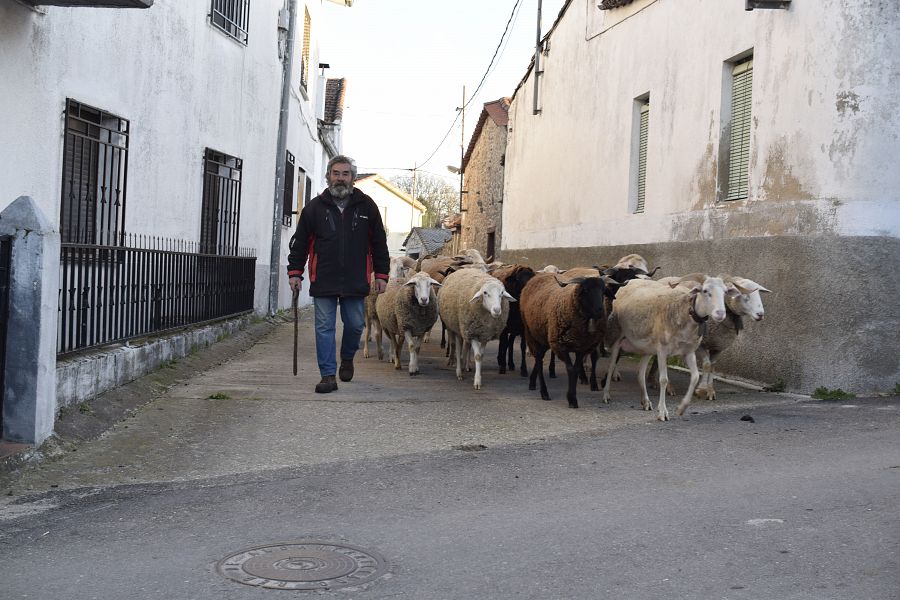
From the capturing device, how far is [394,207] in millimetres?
80188

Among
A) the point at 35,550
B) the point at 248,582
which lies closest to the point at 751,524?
the point at 248,582

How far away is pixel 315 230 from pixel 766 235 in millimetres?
4644

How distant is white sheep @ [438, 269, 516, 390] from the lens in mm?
9633

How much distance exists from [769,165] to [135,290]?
6.48 metres

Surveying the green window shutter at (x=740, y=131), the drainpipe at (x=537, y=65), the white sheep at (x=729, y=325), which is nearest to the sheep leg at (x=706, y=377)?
the white sheep at (x=729, y=325)

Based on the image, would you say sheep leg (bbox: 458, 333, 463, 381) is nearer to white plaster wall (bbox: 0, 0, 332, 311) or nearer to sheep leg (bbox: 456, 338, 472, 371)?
sheep leg (bbox: 456, 338, 472, 371)

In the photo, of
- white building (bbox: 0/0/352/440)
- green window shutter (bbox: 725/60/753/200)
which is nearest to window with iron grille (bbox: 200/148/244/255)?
white building (bbox: 0/0/352/440)

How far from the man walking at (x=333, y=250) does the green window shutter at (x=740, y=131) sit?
448 centimetres

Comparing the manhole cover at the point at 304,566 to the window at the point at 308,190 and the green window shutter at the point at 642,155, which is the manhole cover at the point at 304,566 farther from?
the window at the point at 308,190

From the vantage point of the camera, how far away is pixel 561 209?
17297 mm

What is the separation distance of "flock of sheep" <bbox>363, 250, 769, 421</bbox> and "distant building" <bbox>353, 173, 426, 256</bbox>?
6653 centimetres

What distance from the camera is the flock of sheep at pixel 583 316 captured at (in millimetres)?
8086

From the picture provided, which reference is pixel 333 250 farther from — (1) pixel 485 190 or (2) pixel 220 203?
(1) pixel 485 190

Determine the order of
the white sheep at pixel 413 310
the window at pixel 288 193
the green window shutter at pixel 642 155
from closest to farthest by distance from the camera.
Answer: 1. the white sheep at pixel 413 310
2. the green window shutter at pixel 642 155
3. the window at pixel 288 193
